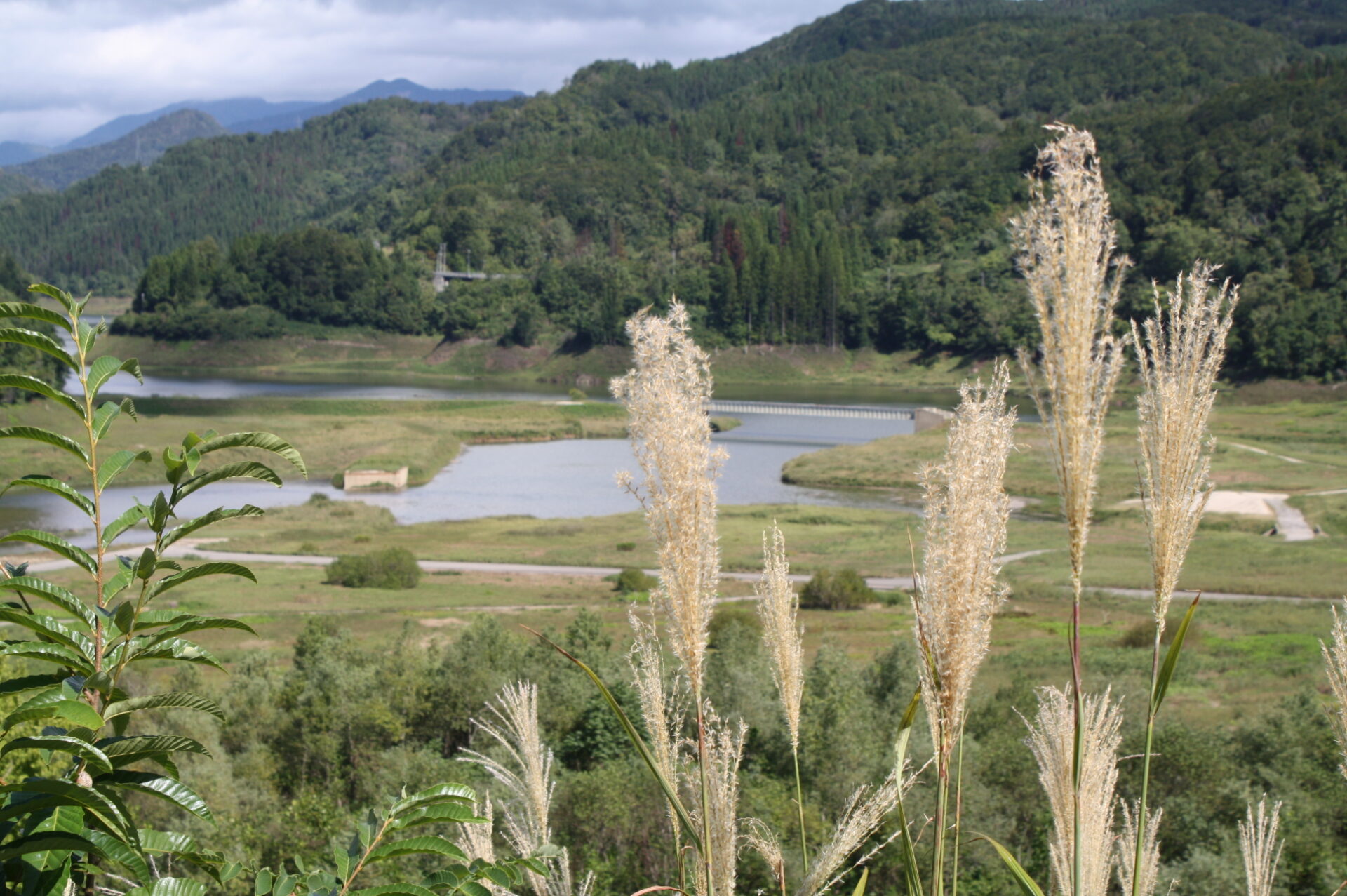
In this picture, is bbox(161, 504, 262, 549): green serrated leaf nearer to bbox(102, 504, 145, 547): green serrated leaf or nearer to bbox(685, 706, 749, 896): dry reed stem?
bbox(102, 504, 145, 547): green serrated leaf

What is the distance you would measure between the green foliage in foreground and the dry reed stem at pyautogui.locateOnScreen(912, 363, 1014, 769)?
104 centimetres

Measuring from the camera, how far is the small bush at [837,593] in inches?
1240

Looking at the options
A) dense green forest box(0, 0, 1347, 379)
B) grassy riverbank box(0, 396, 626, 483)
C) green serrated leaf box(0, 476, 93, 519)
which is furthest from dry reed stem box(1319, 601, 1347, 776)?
dense green forest box(0, 0, 1347, 379)

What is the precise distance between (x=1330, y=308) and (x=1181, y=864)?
311ft

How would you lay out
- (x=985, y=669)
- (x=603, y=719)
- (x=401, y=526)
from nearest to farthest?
(x=603, y=719)
(x=985, y=669)
(x=401, y=526)

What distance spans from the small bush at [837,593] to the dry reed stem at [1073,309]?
29.1 m

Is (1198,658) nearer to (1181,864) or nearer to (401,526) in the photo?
Answer: (1181,864)

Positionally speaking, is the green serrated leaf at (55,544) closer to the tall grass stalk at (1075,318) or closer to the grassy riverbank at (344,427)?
the tall grass stalk at (1075,318)

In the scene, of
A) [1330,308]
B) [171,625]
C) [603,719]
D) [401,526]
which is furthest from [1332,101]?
[171,625]

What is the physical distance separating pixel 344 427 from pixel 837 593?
4664 cm

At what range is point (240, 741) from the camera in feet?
52.2

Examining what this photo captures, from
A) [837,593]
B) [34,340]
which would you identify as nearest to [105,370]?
[34,340]

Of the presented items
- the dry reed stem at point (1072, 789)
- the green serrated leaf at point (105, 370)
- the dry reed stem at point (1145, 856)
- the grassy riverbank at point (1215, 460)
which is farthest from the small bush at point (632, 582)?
the green serrated leaf at point (105, 370)

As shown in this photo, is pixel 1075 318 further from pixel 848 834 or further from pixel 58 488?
pixel 58 488
